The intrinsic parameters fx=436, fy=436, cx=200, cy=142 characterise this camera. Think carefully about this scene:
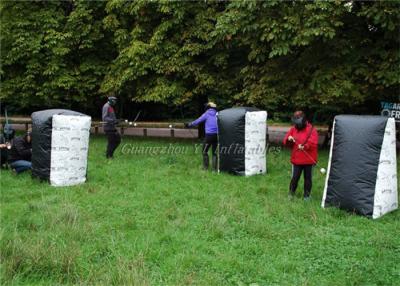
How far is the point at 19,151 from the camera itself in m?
9.98

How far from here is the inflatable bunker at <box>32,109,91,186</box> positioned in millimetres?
8664

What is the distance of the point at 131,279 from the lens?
14.5 feet

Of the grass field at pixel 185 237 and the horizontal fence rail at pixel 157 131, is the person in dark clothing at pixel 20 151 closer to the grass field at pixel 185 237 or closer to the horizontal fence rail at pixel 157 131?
the grass field at pixel 185 237

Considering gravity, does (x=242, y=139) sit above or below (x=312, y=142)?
below

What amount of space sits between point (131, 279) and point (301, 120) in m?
4.64

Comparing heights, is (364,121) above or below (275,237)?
above

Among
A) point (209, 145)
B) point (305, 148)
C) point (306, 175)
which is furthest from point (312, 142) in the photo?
point (209, 145)

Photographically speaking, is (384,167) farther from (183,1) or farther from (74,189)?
(183,1)

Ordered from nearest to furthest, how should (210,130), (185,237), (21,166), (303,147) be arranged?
1. (185,237)
2. (303,147)
3. (21,166)
4. (210,130)

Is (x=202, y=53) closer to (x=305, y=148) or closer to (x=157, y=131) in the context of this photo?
(x=157, y=131)

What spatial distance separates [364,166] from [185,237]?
3.13 m

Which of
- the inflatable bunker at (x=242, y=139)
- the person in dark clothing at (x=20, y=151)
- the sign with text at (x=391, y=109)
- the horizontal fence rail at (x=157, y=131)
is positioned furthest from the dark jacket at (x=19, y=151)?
the sign with text at (x=391, y=109)

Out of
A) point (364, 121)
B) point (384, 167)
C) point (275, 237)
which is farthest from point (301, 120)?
point (275, 237)

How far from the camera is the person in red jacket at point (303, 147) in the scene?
7.80 metres
